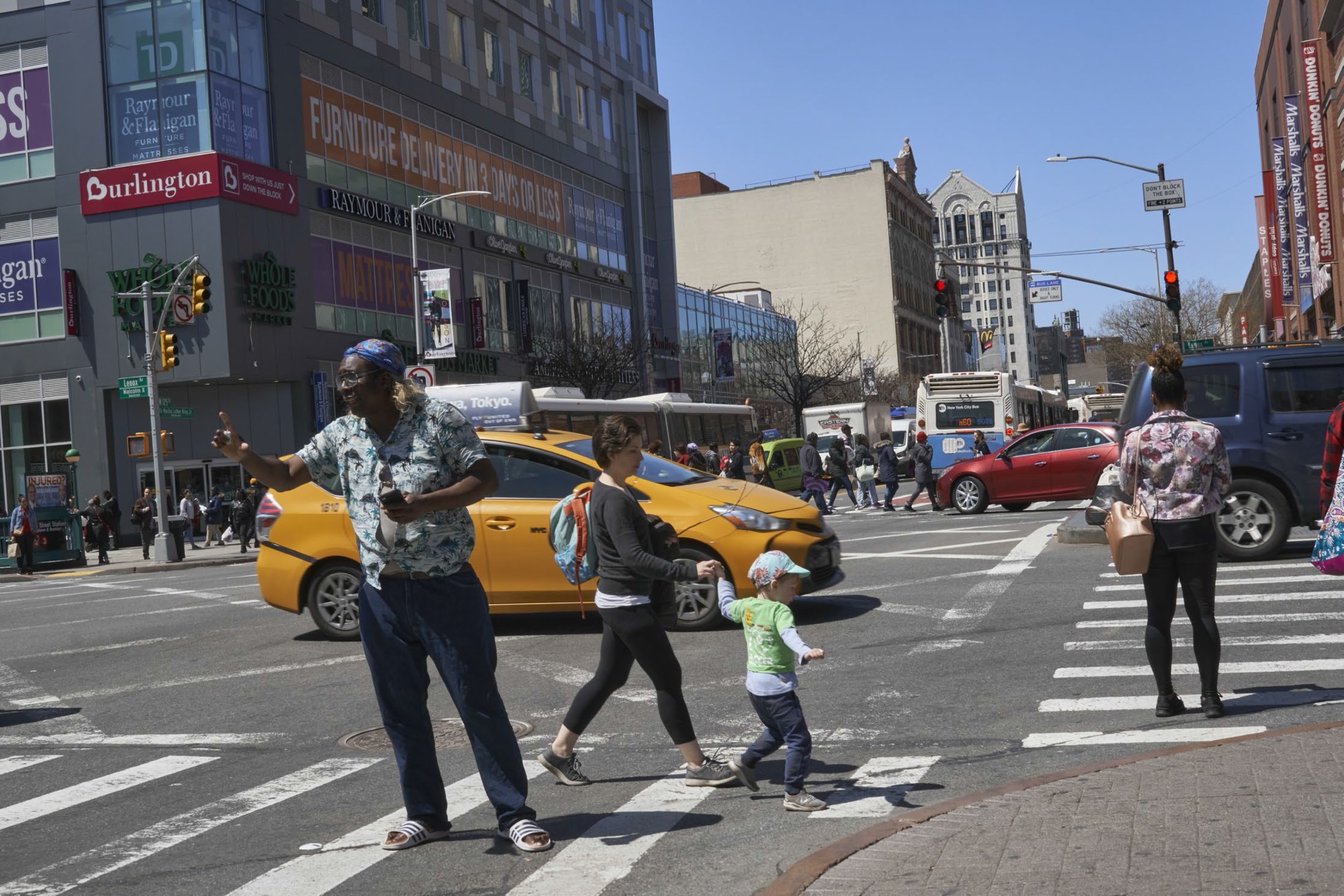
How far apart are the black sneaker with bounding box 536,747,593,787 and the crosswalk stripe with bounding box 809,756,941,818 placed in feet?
3.99

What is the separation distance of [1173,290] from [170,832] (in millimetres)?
28369

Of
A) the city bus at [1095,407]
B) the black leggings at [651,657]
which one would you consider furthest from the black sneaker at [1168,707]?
the city bus at [1095,407]

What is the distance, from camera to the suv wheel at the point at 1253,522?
13220 millimetres

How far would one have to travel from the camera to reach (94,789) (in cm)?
695

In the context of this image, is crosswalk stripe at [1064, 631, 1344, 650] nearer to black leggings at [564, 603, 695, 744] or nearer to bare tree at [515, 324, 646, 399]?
black leggings at [564, 603, 695, 744]

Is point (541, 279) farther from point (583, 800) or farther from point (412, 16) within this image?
point (583, 800)

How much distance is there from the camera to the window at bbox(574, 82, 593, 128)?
57.9m

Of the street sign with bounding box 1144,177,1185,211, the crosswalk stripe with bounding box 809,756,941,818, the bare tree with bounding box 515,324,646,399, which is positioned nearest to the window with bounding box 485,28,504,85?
the bare tree with bounding box 515,324,646,399

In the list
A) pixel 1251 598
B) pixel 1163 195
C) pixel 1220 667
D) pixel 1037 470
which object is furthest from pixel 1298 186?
pixel 1220 667

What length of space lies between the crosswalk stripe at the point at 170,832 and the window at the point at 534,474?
14.1 ft

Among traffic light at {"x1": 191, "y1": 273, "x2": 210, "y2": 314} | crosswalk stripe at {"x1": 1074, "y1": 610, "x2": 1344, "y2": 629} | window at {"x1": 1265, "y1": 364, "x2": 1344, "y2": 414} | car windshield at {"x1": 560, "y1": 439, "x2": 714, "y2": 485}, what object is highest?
traffic light at {"x1": 191, "y1": 273, "x2": 210, "y2": 314}

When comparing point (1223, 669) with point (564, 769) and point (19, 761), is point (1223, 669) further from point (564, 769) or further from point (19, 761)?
point (19, 761)

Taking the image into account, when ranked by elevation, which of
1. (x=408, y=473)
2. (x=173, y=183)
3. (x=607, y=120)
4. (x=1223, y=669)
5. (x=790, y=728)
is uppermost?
(x=607, y=120)

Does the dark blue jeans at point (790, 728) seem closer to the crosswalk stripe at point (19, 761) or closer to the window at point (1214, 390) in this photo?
the crosswalk stripe at point (19, 761)
